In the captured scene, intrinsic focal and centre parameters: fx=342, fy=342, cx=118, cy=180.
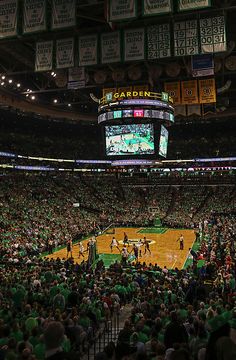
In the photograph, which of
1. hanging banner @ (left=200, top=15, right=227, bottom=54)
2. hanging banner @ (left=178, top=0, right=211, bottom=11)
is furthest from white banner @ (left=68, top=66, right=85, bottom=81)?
hanging banner @ (left=178, top=0, right=211, bottom=11)

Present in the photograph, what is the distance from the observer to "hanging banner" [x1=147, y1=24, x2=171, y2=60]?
47.8 feet

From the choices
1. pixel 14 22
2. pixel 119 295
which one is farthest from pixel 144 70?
pixel 119 295

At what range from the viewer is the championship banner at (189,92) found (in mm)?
22281

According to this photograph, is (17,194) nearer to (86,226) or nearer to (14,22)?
(86,226)

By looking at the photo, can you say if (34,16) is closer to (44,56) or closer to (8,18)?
(8,18)

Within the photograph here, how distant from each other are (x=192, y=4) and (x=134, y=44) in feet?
10.0

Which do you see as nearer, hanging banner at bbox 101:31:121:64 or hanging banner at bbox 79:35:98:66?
hanging banner at bbox 101:31:121:64

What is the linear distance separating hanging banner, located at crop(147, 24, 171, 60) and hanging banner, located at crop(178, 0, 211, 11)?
1813mm

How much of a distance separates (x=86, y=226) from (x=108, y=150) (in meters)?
15.6

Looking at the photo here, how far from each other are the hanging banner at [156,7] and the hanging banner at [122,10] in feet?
1.53

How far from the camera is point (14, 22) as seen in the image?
14555 mm

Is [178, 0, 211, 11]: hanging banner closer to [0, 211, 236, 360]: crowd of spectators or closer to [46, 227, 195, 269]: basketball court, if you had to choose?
[0, 211, 236, 360]: crowd of spectators

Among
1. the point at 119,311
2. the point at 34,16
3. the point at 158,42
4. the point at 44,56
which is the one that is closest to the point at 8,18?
the point at 34,16

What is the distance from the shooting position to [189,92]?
22.6m
